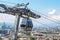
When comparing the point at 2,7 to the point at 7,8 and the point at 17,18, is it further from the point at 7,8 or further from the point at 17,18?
the point at 17,18

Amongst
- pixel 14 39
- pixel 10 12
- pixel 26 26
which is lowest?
pixel 14 39

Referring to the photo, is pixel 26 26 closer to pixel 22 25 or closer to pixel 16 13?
pixel 22 25

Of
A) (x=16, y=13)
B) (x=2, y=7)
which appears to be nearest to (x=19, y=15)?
(x=16, y=13)

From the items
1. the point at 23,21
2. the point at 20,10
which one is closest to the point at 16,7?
the point at 20,10

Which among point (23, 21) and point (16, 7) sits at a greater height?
point (16, 7)

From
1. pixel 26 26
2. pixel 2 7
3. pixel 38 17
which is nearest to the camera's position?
pixel 26 26

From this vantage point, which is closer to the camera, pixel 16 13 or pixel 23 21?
pixel 23 21

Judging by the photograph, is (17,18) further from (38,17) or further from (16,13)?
(38,17)

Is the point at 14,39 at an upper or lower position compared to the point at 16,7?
lower

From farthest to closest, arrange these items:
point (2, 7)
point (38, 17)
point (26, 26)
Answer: point (38, 17) → point (2, 7) → point (26, 26)
